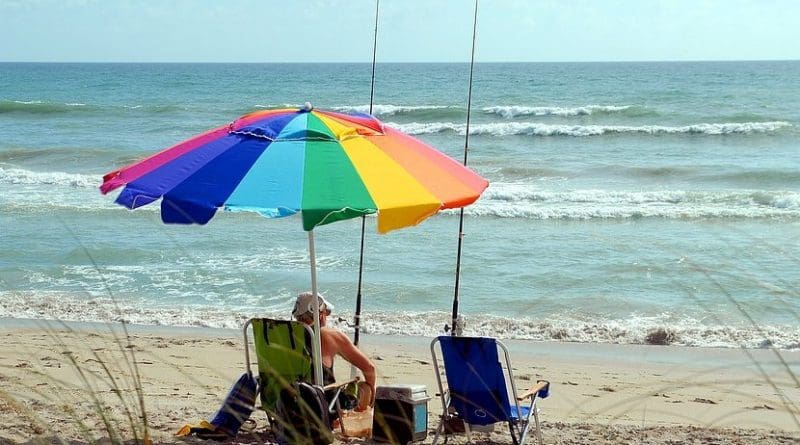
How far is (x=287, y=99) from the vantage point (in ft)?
139

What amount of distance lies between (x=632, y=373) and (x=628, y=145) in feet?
57.0

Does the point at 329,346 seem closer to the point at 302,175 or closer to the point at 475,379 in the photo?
the point at 475,379

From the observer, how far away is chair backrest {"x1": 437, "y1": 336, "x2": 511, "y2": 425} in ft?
15.2

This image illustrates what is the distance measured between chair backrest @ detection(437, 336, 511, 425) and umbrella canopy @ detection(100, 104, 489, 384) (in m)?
0.63

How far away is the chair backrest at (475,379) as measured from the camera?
15.2ft

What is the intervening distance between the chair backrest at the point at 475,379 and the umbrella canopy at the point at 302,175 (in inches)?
25.0

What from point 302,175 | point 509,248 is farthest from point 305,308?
point 509,248

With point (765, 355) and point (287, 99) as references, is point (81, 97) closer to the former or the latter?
point (287, 99)

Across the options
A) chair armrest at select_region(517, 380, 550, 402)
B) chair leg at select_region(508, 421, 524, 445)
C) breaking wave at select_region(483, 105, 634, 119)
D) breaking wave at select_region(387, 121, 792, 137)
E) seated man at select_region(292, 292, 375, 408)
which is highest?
breaking wave at select_region(483, 105, 634, 119)

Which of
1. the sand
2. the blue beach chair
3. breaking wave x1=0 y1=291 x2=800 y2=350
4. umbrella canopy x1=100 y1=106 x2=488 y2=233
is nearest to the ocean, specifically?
breaking wave x1=0 y1=291 x2=800 y2=350

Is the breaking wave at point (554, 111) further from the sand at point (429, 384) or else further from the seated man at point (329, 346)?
the seated man at point (329, 346)

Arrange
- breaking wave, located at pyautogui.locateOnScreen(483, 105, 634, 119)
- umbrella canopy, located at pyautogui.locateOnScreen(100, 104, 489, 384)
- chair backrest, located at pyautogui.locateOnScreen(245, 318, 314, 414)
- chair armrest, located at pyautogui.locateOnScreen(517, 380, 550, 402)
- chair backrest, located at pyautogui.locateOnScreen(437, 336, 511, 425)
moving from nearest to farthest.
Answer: umbrella canopy, located at pyautogui.locateOnScreen(100, 104, 489, 384) → chair backrest, located at pyautogui.locateOnScreen(245, 318, 314, 414) → chair backrest, located at pyautogui.locateOnScreen(437, 336, 511, 425) → chair armrest, located at pyautogui.locateOnScreen(517, 380, 550, 402) → breaking wave, located at pyautogui.locateOnScreen(483, 105, 634, 119)

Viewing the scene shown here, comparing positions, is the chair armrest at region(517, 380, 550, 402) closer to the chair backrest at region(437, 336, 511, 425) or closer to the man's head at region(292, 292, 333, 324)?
the chair backrest at region(437, 336, 511, 425)

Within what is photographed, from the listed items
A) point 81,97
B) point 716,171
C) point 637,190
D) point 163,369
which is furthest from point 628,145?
point 81,97
